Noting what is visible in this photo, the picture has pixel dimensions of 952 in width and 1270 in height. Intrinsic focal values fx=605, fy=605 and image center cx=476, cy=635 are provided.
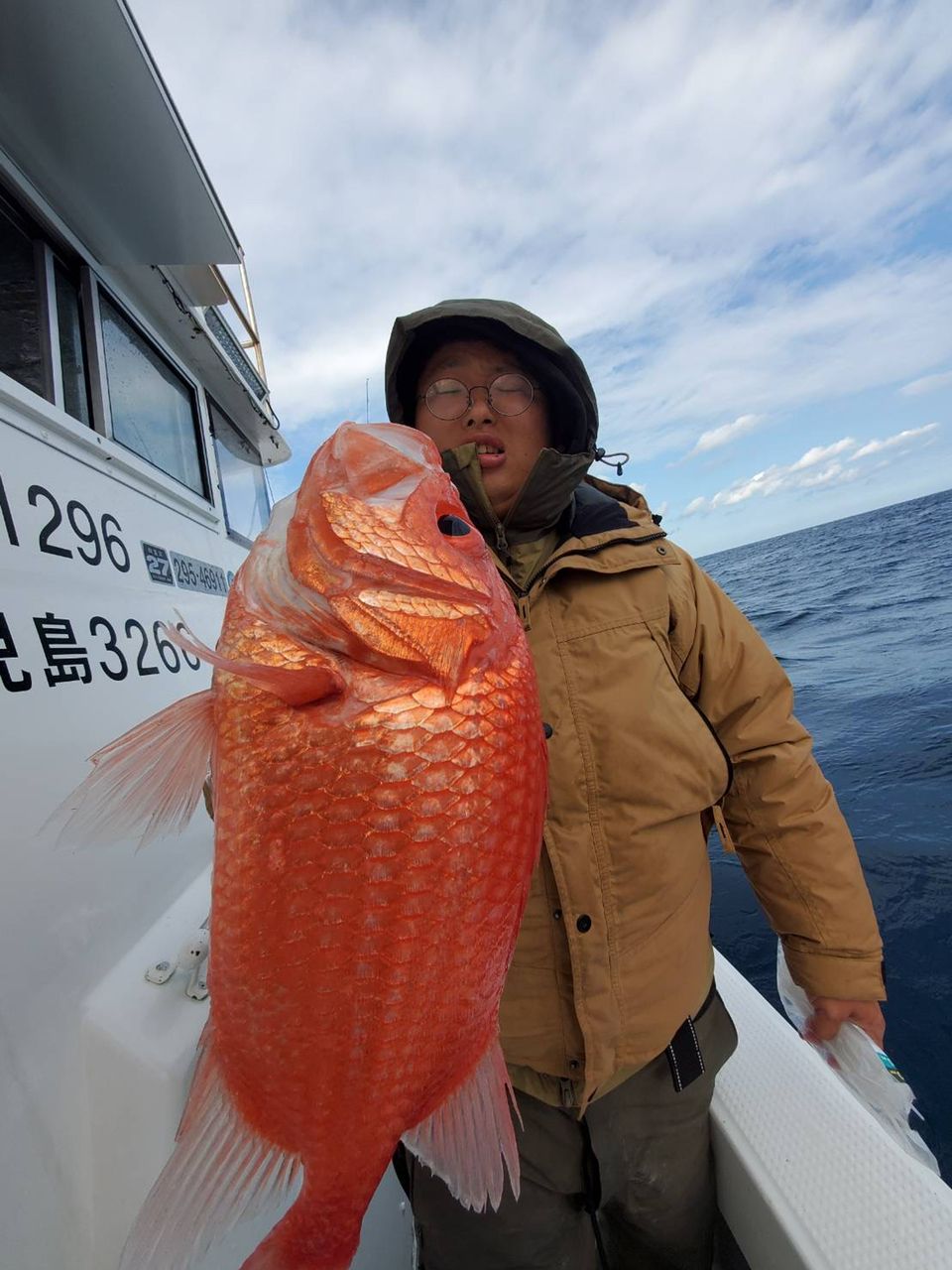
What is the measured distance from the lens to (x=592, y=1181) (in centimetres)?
183

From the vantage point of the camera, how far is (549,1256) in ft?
6.00

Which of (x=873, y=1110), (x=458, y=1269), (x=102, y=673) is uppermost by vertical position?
(x=102, y=673)

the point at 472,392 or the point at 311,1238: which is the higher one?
the point at 472,392

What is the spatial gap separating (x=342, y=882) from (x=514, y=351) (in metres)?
1.80

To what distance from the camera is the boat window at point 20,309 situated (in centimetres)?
256

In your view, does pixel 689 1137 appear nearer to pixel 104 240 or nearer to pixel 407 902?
pixel 407 902

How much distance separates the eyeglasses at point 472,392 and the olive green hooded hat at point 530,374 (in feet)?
0.39

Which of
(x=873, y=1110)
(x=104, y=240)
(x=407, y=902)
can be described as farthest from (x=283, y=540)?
(x=104, y=240)

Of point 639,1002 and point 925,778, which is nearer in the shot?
point 639,1002

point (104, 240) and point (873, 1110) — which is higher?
point (104, 240)

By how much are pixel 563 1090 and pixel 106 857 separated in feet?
4.64

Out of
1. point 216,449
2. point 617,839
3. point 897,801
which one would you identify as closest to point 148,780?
point 617,839

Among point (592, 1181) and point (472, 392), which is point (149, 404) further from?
point (592, 1181)

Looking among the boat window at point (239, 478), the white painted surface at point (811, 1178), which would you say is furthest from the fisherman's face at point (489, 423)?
the boat window at point (239, 478)
